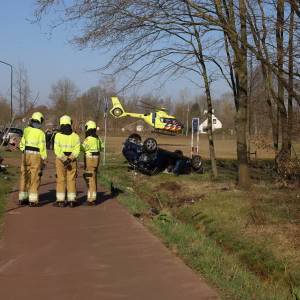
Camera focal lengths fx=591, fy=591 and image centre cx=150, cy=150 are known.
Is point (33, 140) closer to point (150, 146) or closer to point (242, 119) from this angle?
point (242, 119)

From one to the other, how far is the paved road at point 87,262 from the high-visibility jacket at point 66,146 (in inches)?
61.3

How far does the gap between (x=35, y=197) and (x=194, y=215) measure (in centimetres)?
381

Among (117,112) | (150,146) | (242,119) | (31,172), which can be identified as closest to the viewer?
(31,172)

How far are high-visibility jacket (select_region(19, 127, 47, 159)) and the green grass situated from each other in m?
2.41

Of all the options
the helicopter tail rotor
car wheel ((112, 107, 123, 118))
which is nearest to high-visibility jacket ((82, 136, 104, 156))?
the helicopter tail rotor

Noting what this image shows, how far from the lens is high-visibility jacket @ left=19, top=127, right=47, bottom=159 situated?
41.5 ft

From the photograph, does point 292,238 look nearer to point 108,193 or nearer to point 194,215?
point 194,215

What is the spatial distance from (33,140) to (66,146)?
0.72 meters

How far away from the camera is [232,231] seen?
11625 millimetres

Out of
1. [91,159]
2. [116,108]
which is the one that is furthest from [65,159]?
[116,108]

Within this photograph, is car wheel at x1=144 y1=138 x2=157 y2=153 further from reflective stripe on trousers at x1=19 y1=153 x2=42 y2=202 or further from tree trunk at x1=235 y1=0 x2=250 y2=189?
reflective stripe on trousers at x1=19 y1=153 x2=42 y2=202

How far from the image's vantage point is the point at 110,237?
31.5 ft

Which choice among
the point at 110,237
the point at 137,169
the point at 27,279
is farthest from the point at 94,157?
the point at 137,169

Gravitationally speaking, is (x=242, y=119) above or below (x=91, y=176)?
above
